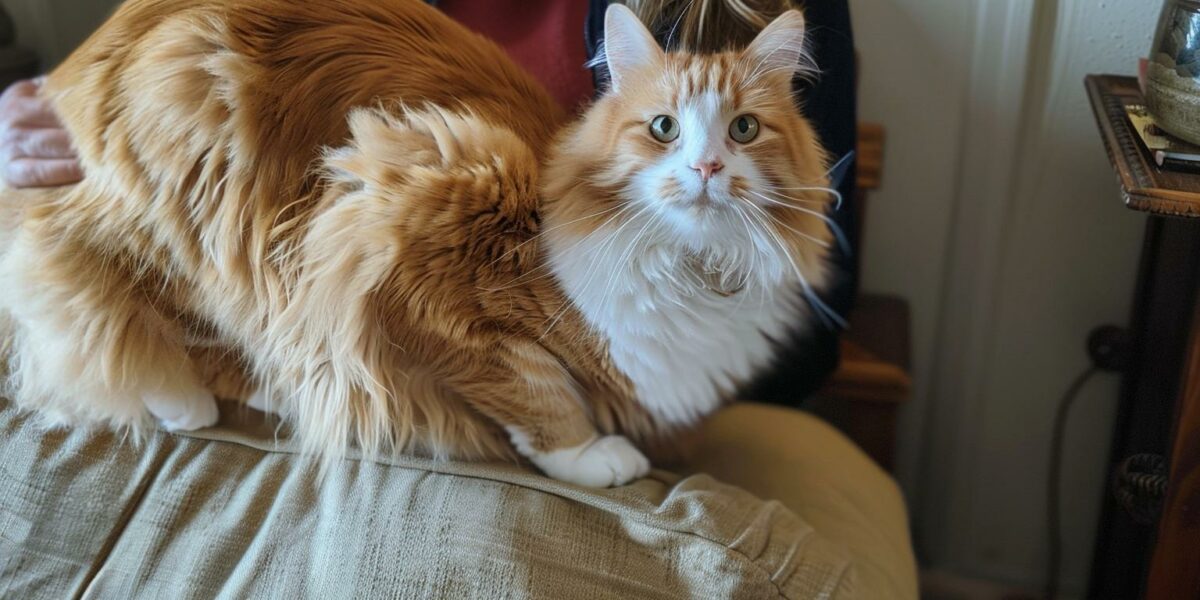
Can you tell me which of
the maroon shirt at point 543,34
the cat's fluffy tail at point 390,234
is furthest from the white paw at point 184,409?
the maroon shirt at point 543,34

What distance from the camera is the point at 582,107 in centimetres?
96

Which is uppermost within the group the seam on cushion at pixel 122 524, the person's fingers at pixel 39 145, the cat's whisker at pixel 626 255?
the person's fingers at pixel 39 145

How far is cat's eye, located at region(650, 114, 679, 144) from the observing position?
847mm

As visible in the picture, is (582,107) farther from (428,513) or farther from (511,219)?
(428,513)

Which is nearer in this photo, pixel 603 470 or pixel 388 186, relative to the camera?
pixel 388 186

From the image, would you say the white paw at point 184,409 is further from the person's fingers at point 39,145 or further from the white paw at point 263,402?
the person's fingers at point 39,145

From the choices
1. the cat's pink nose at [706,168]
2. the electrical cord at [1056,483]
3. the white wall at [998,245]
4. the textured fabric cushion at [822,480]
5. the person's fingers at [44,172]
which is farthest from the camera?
the electrical cord at [1056,483]

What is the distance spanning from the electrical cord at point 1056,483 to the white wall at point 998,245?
2cm

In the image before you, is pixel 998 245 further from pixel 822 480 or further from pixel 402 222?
pixel 402 222

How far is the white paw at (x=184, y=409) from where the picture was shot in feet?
3.30

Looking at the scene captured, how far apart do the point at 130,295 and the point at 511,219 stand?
0.39 m

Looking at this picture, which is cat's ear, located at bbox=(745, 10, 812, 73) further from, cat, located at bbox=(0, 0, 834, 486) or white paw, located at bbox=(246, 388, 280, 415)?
white paw, located at bbox=(246, 388, 280, 415)

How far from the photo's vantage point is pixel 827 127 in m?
1.08

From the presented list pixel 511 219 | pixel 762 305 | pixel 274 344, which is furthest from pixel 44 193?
pixel 762 305
